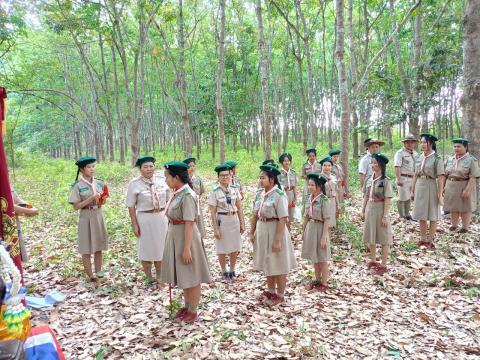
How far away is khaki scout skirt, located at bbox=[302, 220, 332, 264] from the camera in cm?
487

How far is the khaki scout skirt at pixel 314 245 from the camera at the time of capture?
4871mm

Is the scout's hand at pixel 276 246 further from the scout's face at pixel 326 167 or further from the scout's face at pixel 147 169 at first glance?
the scout's face at pixel 326 167

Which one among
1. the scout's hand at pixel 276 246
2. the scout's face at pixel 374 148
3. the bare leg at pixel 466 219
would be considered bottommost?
the bare leg at pixel 466 219

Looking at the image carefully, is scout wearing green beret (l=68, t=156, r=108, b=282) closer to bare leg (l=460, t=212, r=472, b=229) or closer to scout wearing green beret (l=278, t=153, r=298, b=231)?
scout wearing green beret (l=278, t=153, r=298, b=231)

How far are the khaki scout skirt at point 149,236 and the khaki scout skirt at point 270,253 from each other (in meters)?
1.61

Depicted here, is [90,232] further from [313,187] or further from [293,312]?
[313,187]

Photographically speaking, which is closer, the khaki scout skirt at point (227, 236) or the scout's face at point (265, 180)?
the scout's face at point (265, 180)

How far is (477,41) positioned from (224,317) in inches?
291

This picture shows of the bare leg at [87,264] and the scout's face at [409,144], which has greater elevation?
the scout's face at [409,144]

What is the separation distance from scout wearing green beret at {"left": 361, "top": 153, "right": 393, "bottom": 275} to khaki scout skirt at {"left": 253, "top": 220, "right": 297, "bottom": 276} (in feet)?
5.81

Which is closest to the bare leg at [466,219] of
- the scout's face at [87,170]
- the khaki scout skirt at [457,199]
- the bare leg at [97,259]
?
the khaki scout skirt at [457,199]

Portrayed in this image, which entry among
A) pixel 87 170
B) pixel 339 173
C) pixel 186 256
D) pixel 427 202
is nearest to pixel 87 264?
pixel 87 170

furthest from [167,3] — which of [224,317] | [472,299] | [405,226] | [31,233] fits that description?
[472,299]

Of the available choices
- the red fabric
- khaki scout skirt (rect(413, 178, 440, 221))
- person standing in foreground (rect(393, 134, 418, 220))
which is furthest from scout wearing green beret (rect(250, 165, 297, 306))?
person standing in foreground (rect(393, 134, 418, 220))
